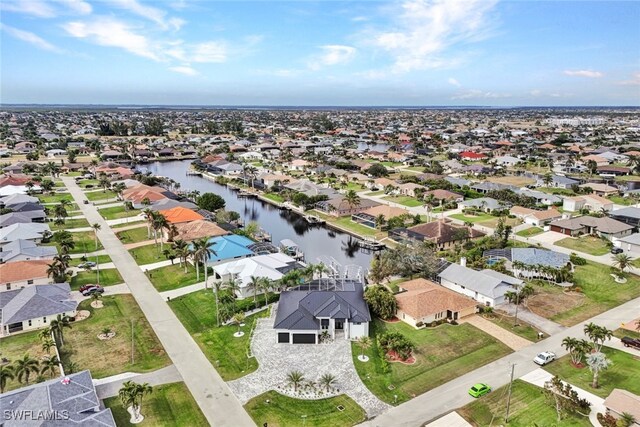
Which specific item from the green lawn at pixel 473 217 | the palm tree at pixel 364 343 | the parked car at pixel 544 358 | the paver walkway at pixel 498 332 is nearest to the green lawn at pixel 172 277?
the palm tree at pixel 364 343

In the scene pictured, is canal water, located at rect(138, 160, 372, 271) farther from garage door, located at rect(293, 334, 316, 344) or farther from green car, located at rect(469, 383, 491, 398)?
green car, located at rect(469, 383, 491, 398)

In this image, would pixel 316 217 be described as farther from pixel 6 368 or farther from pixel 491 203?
pixel 6 368

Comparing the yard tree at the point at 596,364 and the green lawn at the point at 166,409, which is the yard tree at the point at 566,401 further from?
the green lawn at the point at 166,409

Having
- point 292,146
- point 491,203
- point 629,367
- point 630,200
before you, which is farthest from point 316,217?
point 292,146

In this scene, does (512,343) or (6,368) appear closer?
(6,368)

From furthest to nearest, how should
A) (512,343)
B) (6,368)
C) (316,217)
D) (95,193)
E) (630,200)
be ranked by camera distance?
(95,193) → (630,200) → (316,217) → (512,343) → (6,368)

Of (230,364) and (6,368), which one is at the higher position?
(6,368)

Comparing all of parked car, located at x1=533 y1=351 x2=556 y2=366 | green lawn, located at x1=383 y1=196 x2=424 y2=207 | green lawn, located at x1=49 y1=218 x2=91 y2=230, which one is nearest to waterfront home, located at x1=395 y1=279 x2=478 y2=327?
parked car, located at x1=533 y1=351 x2=556 y2=366
